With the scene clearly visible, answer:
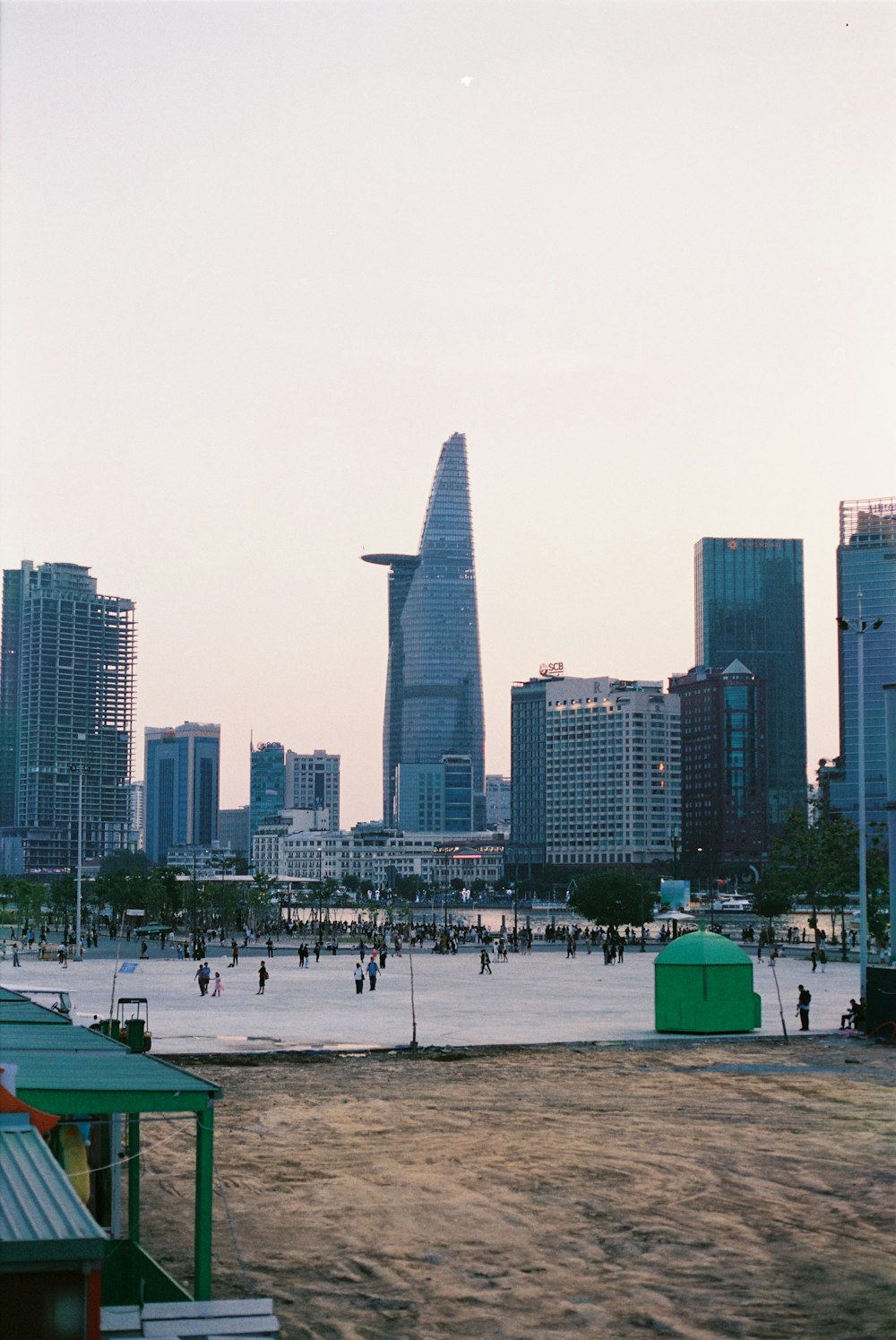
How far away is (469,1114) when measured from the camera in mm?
27922

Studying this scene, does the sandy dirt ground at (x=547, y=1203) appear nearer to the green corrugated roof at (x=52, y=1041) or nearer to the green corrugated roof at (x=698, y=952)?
the green corrugated roof at (x=52, y=1041)

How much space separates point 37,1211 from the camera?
319 inches

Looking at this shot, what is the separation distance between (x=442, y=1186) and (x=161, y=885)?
126464 millimetres

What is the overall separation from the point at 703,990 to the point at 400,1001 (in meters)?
14.3

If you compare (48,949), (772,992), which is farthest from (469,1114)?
(48,949)

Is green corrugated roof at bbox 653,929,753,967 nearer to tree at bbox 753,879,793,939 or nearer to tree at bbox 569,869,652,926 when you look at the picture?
tree at bbox 753,879,793,939

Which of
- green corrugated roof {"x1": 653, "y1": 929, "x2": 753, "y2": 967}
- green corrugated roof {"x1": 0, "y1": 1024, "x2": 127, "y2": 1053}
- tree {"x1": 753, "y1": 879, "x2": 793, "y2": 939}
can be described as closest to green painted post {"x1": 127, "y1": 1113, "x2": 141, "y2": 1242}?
green corrugated roof {"x1": 0, "y1": 1024, "x2": 127, "y2": 1053}

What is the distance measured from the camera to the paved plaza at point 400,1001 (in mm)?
41156

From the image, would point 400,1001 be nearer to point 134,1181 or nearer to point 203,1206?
point 134,1181

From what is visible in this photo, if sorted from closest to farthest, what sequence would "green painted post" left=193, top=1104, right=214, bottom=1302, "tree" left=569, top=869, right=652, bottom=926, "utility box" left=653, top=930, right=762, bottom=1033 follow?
"green painted post" left=193, top=1104, right=214, bottom=1302 < "utility box" left=653, top=930, right=762, bottom=1033 < "tree" left=569, top=869, right=652, bottom=926

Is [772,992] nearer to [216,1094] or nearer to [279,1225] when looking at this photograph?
[279,1225]

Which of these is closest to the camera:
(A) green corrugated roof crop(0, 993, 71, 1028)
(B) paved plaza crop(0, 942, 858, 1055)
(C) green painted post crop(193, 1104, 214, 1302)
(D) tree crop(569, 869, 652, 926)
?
(C) green painted post crop(193, 1104, 214, 1302)

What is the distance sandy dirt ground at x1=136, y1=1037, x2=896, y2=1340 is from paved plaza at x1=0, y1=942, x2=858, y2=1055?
22.2 ft

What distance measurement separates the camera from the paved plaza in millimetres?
41156
